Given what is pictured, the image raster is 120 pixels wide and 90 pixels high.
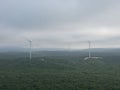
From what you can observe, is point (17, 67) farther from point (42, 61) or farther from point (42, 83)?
point (42, 83)

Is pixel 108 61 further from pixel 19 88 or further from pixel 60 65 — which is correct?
pixel 19 88

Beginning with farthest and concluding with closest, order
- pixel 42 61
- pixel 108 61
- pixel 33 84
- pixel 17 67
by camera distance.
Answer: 1. pixel 108 61
2. pixel 42 61
3. pixel 17 67
4. pixel 33 84

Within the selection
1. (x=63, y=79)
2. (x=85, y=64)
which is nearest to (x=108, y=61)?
(x=85, y=64)

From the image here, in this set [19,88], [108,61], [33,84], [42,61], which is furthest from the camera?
[108,61]

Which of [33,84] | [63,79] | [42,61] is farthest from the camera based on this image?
[42,61]

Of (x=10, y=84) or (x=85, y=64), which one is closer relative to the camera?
(x=10, y=84)

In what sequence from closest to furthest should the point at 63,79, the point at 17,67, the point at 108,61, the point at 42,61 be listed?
1. the point at 63,79
2. the point at 17,67
3. the point at 42,61
4. the point at 108,61

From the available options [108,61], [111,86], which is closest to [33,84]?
[111,86]

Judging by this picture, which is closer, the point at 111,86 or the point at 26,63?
the point at 111,86
